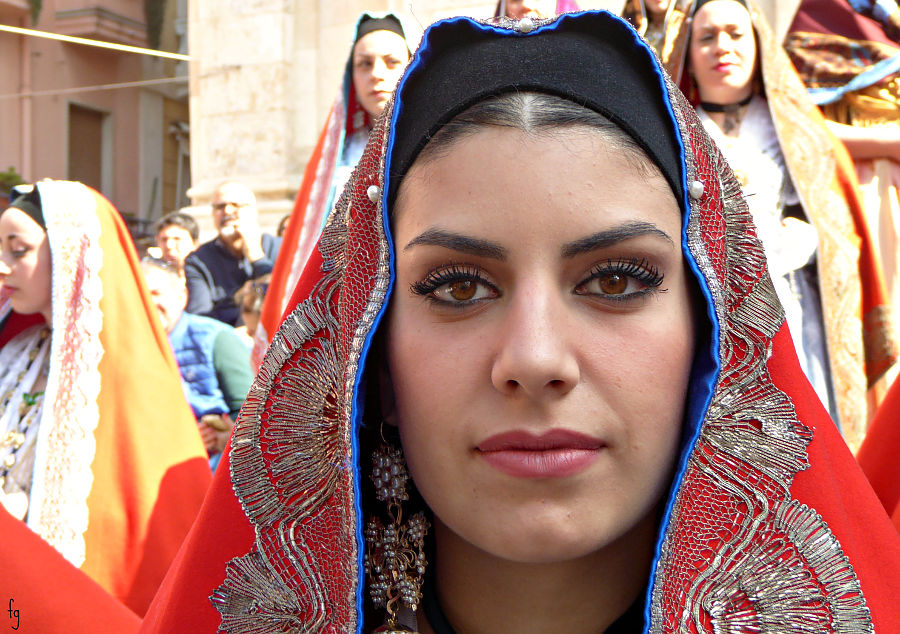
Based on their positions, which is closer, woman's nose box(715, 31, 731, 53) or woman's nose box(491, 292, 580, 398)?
woman's nose box(491, 292, 580, 398)

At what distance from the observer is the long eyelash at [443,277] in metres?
1.40

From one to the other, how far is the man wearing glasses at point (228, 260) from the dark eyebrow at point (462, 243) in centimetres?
443

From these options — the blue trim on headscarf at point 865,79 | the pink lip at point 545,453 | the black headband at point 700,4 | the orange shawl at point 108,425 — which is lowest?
the orange shawl at point 108,425

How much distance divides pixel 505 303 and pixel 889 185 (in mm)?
2961

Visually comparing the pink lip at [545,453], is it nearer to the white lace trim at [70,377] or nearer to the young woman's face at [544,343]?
the young woman's face at [544,343]

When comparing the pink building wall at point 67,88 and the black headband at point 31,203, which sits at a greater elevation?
the pink building wall at point 67,88

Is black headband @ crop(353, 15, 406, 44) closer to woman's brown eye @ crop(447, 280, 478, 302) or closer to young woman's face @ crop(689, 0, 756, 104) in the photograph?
young woman's face @ crop(689, 0, 756, 104)

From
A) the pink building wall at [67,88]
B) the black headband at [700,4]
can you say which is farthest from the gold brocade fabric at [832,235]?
the pink building wall at [67,88]

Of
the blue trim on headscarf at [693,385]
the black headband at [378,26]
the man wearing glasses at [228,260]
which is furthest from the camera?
the man wearing glasses at [228,260]

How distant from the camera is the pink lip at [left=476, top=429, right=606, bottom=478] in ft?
4.31

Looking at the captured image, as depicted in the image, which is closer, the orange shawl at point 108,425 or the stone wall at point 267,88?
the orange shawl at point 108,425

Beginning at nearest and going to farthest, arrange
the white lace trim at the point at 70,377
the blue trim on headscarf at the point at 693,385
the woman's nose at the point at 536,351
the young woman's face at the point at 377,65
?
the woman's nose at the point at 536,351 < the blue trim on headscarf at the point at 693,385 < the white lace trim at the point at 70,377 < the young woman's face at the point at 377,65

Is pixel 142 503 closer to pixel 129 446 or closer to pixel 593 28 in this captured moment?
pixel 129 446

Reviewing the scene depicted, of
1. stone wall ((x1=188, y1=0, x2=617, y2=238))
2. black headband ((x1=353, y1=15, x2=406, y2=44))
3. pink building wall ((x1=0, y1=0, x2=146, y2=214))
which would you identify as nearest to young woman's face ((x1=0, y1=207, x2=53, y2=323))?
black headband ((x1=353, y1=15, x2=406, y2=44))
